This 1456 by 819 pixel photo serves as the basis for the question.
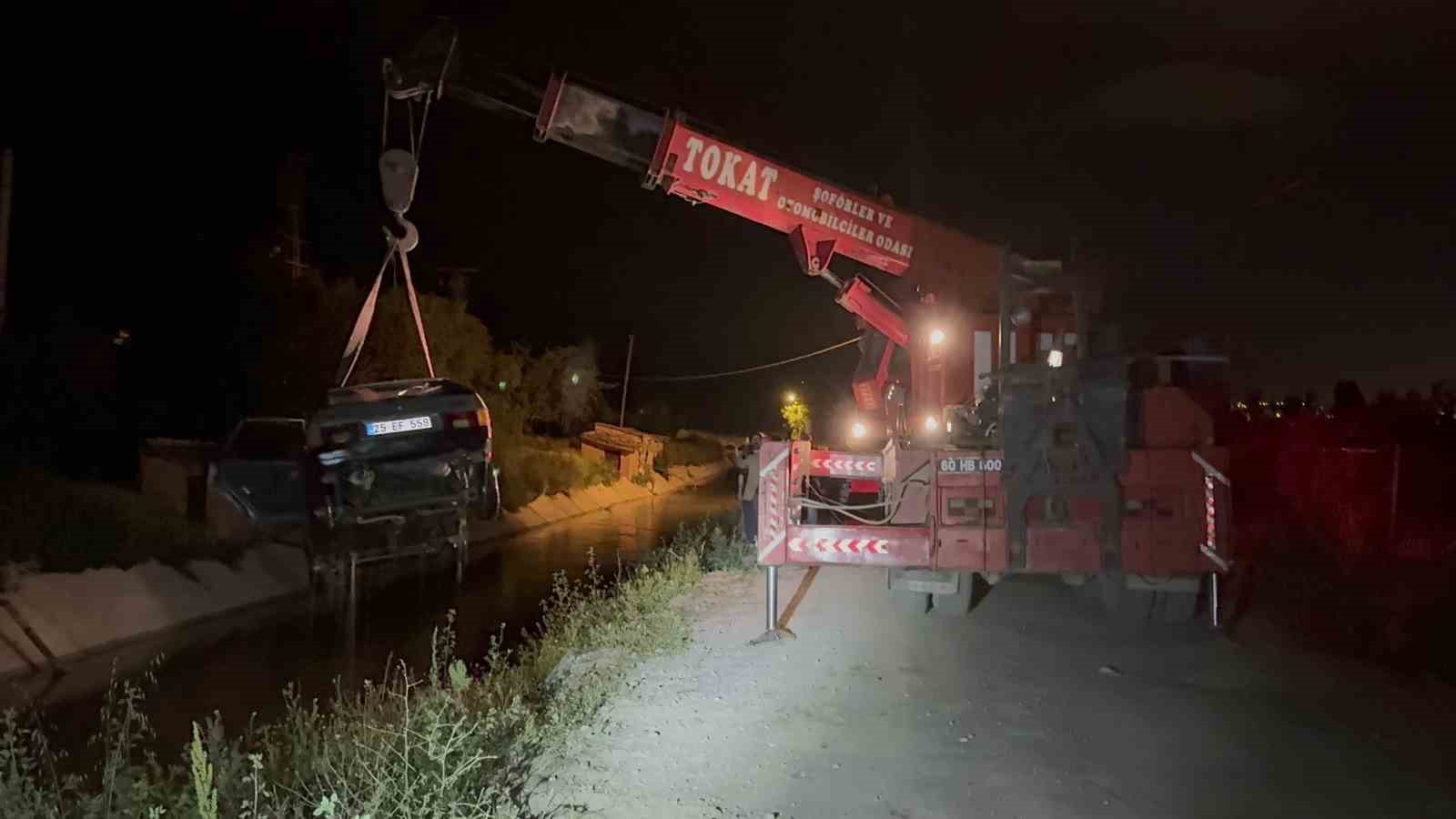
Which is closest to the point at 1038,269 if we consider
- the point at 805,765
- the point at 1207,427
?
the point at 1207,427

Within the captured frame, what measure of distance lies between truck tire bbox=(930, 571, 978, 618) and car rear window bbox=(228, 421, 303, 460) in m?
10.2

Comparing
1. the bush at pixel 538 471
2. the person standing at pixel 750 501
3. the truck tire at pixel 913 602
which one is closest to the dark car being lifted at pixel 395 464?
the person standing at pixel 750 501

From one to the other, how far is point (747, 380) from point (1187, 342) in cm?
9833

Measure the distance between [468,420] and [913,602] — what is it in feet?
16.3

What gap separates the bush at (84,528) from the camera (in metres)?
11.6

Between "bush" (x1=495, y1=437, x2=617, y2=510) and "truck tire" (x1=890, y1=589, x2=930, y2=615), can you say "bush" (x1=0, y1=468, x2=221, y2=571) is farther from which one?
"bush" (x1=495, y1=437, x2=617, y2=510)

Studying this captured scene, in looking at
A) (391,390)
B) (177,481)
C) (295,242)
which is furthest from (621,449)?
(391,390)

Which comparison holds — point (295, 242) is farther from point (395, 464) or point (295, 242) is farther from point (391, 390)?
point (395, 464)

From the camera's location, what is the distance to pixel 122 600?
455 inches

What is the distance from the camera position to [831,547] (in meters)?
8.24

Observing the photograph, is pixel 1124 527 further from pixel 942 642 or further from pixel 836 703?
pixel 836 703

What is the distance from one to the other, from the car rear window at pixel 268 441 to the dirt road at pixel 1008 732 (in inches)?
384

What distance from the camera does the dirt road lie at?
496 cm

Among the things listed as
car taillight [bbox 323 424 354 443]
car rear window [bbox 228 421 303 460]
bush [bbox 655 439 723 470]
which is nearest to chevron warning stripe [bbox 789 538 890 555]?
car taillight [bbox 323 424 354 443]
